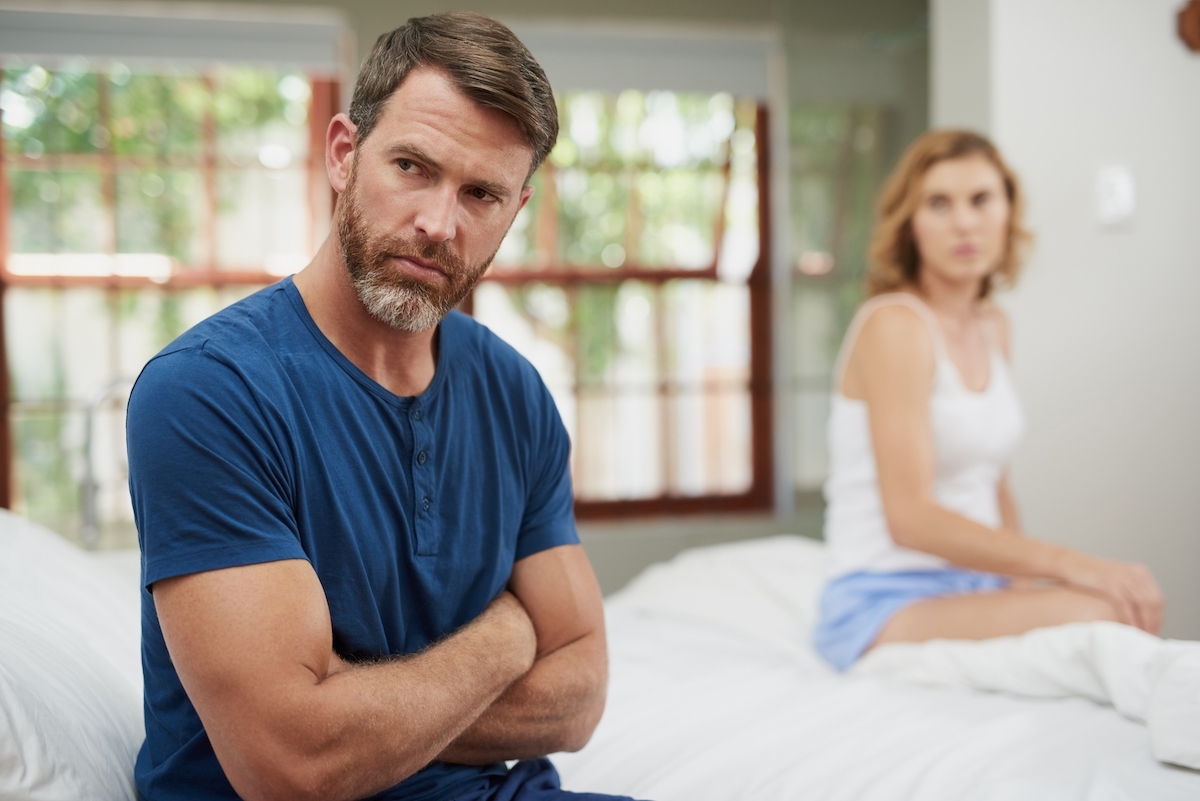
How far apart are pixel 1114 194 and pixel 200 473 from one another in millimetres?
2510

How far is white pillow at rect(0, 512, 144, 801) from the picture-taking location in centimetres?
97

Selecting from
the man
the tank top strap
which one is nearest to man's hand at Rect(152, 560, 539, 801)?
the man

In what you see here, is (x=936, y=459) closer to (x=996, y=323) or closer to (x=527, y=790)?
(x=996, y=323)

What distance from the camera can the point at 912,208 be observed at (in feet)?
6.91

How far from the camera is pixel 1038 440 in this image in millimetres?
2668

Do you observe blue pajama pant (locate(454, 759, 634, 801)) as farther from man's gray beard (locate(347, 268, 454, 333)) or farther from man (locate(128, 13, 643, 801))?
man's gray beard (locate(347, 268, 454, 333))

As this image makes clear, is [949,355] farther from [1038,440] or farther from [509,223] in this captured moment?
[509,223]

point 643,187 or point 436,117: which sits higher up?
point 643,187

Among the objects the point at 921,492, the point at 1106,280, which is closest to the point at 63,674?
the point at 921,492

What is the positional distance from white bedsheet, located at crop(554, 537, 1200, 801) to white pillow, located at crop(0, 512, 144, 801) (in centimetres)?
60

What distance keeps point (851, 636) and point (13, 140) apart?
11.1 ft

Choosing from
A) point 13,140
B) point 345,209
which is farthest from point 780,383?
point 345,209

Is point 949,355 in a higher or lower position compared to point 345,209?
lower

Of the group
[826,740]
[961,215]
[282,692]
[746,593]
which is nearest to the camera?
[282,692]
